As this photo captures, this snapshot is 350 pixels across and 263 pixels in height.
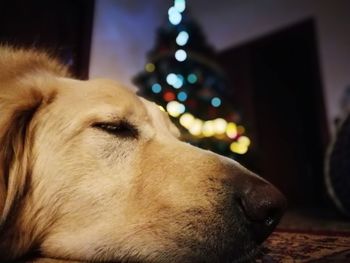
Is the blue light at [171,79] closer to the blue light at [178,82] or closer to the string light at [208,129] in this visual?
the blue light at [178,82]

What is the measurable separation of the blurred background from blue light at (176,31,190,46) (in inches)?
0.7

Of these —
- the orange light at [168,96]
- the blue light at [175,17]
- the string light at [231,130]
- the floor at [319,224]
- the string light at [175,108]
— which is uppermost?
the blue light at [175,17]

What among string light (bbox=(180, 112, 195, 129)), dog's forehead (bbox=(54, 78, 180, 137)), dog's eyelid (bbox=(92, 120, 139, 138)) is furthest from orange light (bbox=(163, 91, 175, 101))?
dog's eyelid (bbox=(92, 120, 139, 138))

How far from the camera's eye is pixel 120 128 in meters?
0.96

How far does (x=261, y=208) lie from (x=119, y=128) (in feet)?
1.44

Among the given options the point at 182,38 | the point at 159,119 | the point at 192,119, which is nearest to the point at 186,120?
the point at 192,119

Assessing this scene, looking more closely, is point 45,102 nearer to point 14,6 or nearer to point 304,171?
point 14,6

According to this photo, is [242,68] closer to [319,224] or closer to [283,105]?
[283,105]

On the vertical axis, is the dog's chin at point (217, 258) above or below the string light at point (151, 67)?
below

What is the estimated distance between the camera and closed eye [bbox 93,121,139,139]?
0.92m

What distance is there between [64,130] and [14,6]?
93 centimetres

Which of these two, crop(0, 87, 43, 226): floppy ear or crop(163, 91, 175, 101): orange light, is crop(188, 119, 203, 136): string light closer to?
crop(163, 91, 175, 101): orange light

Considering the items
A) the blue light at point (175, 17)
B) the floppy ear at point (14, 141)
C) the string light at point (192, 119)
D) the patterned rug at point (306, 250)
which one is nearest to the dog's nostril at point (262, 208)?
the patterned rug at point (306, 250)

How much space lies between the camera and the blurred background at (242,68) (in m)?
1.80
